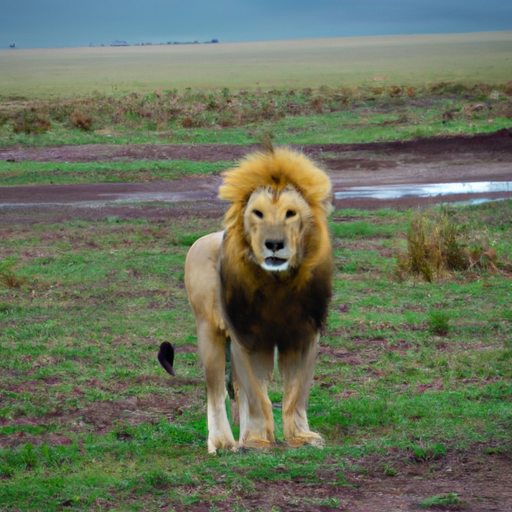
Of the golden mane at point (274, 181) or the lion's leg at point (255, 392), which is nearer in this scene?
the golden mane at point (274, 181)

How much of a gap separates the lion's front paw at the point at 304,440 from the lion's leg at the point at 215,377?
44cm

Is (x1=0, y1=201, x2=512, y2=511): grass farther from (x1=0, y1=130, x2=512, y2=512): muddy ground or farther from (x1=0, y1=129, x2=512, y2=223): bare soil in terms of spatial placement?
(x1=0, y1=129, x2=512, y2=223): bare soil

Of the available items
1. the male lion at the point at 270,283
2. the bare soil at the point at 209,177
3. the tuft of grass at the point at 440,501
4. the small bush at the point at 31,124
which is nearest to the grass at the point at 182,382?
the tuft of grass at the point at 440,501

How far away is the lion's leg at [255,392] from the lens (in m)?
5.40

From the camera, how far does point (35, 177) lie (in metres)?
21.4

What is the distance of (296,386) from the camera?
546 centimetres

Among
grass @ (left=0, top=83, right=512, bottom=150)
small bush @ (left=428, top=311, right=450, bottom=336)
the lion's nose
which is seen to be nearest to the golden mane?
the lion's nose

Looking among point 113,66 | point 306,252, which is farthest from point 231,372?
point 113,66

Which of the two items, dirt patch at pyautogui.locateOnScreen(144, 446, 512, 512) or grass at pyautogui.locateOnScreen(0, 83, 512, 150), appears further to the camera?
grass at pyautogui.locateOnScreen(0, 83, 512, 150)

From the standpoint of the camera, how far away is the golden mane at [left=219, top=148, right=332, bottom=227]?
5.13 meters

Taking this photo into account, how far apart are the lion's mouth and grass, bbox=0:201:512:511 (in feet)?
3.47

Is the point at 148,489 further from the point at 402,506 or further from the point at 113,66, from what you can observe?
the point at 113,66

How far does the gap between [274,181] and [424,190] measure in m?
14.6

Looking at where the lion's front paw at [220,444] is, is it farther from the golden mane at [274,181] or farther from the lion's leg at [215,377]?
the golden mane at [274,181]
